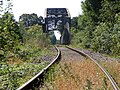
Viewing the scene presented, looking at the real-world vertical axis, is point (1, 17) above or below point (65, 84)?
above

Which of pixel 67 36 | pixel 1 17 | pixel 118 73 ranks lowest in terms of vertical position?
pixel 67 36

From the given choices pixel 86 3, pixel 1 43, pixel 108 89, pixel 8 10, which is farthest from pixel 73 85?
pixel 86 3

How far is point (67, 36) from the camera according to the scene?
8912 centimetres

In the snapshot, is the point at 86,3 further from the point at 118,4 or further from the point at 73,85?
the point at 73,85

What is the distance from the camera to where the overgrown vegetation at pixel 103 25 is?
2581cm

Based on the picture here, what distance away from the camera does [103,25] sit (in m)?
32.1

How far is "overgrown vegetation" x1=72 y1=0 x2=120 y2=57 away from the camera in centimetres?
2581

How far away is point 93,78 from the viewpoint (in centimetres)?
947

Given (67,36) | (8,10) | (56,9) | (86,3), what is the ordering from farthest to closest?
(56,9) < (67,36) < (86,3) < (8,10)

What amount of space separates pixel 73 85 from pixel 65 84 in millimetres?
202

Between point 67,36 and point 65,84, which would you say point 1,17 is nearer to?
point 65,84

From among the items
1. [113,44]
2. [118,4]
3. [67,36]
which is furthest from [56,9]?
[113,44]

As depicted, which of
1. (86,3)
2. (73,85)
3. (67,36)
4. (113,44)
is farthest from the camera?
(67,36)

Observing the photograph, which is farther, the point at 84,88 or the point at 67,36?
the point at 67,36
